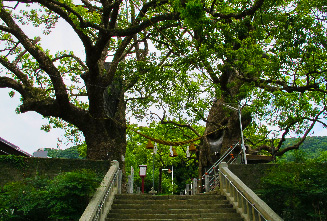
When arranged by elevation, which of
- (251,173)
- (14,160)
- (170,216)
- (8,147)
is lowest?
(170,216)

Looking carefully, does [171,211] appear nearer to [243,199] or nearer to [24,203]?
[243,199]

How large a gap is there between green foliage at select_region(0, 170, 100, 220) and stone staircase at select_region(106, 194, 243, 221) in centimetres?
103

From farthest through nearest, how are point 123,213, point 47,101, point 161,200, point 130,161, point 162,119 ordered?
point 130,161, point 162,119, point 47,101, point 161,200, point 123,213

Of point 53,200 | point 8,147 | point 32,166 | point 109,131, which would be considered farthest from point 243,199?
point 8,147

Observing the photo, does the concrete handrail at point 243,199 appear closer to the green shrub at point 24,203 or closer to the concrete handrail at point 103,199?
the concrete handrail at point 103,199

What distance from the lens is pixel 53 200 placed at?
26.5ft

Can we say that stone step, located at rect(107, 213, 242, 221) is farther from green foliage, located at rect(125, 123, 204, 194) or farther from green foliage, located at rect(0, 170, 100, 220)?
green foliage, located at rect(125, 123, 204, 194)

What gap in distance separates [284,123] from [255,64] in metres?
4.75

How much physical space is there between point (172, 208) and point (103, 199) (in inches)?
85.7

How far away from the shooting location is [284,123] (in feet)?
51.1

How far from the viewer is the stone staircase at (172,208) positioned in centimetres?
888

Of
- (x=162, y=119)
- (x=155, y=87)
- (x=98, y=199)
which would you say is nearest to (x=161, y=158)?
(x=162, y=119)

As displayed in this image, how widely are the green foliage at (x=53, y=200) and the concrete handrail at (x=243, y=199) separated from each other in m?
4.17

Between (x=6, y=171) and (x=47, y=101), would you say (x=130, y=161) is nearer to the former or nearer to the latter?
(x=47, y=101)
